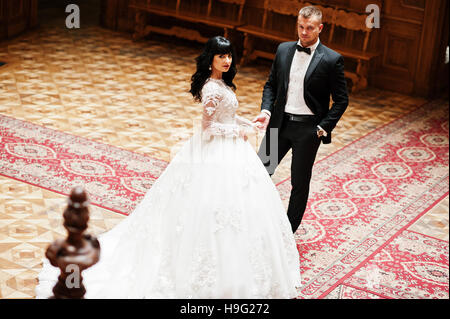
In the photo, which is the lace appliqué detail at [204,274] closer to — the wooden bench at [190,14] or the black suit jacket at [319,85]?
the black suit jacket at [319,85]

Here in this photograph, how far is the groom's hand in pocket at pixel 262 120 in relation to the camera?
4723mm

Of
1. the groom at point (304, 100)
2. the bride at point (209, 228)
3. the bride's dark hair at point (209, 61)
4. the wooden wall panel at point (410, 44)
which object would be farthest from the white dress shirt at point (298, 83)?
the wooden wall panel at point (410, 44)

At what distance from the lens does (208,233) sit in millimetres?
4090

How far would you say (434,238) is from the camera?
569 centimetres

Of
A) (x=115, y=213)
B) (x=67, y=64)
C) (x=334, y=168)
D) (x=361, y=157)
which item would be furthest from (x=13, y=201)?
(x=67, y=64)

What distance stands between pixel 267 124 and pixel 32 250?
1.77 metres

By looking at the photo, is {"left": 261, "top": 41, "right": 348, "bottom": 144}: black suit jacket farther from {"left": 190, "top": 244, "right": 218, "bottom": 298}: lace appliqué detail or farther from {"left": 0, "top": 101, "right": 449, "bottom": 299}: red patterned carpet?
{"left": 190, "top": 244, "right": 218, "bottom": 298}: lace appliqué detail

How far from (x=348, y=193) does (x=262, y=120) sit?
192 centimetres

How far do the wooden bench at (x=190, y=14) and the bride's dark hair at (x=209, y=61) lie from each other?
5878mm

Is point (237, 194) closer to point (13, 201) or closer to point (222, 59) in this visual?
point (222, 59)

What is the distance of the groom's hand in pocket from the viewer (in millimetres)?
4723

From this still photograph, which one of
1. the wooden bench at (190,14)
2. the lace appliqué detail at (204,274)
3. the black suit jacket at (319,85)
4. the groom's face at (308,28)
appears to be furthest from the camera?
the wooden bench at (190,14)

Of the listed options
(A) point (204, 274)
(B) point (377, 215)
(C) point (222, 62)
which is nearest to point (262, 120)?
(C) point (222, 62)

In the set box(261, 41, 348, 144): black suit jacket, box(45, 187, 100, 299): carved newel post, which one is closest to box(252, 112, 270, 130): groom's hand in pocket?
box(261, 41, 348, 144): black suit jacket
